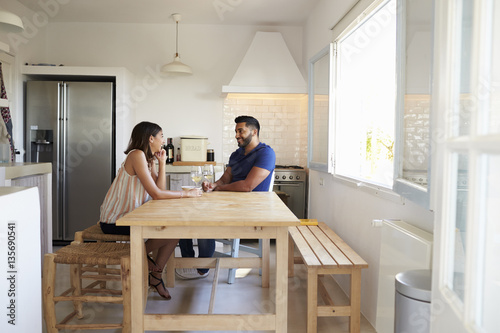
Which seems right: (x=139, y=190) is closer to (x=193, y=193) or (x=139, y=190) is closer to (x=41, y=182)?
(x=193, y=193)

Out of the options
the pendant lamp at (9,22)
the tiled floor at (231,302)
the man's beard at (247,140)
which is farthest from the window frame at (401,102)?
the pendant lamp at (9,22)

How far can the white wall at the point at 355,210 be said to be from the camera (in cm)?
234

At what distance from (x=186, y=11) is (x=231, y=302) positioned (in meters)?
→ 3.37

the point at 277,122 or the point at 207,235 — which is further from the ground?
the point at 277,122

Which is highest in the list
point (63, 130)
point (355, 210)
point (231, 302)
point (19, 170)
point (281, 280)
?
point (63, 130)

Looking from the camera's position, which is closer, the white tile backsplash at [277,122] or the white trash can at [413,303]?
the white trash can at [413,303]

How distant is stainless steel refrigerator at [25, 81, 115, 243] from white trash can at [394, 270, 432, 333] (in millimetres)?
3980

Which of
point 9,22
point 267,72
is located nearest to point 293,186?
point 267,72

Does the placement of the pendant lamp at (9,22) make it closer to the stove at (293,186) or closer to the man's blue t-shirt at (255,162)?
the man's blue t-shirt at (255,162)

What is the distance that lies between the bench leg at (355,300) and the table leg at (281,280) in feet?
1.74

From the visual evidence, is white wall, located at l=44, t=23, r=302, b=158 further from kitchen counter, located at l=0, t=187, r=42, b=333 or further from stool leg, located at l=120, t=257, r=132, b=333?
kitchen counter, located at l=0, t=187, r=42, b=333

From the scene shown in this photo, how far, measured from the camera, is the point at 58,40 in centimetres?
534

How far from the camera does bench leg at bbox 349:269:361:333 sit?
2.47 m

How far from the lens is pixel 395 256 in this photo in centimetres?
205
